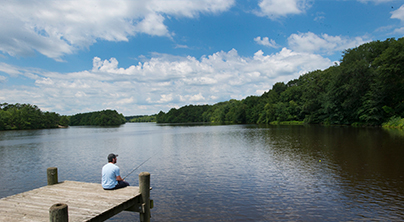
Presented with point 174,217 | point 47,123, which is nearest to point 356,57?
point 174,217

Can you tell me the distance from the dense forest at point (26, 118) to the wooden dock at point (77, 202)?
10910 centimetres

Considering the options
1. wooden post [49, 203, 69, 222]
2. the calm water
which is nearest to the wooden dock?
wooden post [49, 203, 69, 222]

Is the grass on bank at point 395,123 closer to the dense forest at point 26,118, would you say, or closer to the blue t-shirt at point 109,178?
the blue t-shirt at point 109,178

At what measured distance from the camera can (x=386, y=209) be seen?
7633 mm

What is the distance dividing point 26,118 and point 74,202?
394ft

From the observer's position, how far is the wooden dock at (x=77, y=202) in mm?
5434

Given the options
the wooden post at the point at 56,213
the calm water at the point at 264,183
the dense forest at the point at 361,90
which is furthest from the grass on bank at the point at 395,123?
the wooden post at the point at 56,213

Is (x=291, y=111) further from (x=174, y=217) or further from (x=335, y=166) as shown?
(x=174, y=217)

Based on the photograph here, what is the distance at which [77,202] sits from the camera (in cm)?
622

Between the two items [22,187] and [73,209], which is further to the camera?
[22,187]

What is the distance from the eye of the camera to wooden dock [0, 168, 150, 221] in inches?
214

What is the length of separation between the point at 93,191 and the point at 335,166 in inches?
533

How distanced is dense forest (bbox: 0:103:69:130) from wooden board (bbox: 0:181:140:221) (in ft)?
358

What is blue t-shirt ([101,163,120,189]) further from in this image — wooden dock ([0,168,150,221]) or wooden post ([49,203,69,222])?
wooden post ([49,203,69,222])
